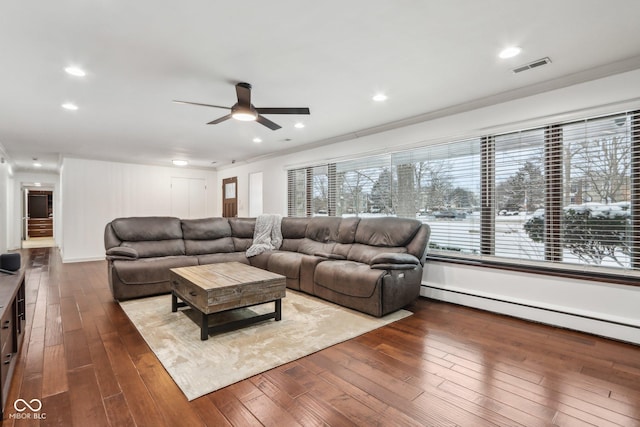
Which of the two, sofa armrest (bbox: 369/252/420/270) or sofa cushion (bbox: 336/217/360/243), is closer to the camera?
sofa armrest (bbox: 369/252/420/270)

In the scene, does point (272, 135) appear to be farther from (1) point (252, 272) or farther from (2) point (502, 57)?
(2) point (502, 57)

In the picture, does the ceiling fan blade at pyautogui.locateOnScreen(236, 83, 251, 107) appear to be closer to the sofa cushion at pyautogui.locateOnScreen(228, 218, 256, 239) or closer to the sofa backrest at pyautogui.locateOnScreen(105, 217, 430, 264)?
the sofa backrest at pyautogui.locateOnScreen(105, 217, 430, 264)

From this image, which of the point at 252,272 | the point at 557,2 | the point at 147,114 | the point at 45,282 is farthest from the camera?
the point at 45,282

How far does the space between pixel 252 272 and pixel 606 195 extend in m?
3.50

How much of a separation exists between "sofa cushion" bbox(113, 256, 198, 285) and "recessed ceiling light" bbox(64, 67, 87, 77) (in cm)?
218

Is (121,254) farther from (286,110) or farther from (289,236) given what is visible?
(286,110)

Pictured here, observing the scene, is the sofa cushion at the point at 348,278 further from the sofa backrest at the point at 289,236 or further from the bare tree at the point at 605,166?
the bare tree at the point at 605,166

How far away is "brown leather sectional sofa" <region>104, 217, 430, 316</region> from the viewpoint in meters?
3.40

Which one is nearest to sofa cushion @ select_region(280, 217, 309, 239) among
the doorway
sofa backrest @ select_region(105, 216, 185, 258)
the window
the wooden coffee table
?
the window

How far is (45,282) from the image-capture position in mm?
4777

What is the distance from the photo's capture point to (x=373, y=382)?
6.77 ft

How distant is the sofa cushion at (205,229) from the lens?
516 centimetres

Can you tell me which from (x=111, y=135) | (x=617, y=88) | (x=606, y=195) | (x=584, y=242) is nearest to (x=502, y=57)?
(x=617, y=88)

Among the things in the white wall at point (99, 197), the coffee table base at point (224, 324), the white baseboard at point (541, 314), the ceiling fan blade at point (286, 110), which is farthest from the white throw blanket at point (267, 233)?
the white wall at point (99, 197)
